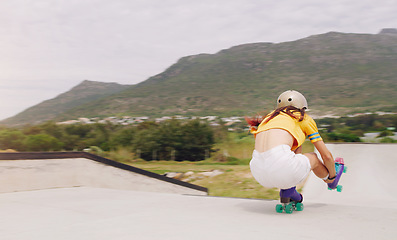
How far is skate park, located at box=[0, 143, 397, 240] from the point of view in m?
1.97

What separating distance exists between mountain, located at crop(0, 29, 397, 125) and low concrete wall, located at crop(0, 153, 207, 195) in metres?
12.6

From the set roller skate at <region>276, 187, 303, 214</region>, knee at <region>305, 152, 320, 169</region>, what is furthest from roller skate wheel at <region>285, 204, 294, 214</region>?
knee at <region>305, 152, 320, 169</region>

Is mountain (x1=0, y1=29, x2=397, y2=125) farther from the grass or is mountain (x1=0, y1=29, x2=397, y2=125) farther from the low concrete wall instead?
the low concrete wall

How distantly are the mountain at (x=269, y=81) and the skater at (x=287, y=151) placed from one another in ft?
45.4

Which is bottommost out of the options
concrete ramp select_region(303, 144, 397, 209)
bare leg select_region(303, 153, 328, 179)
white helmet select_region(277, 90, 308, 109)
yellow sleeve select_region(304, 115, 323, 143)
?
concrete ramp select_region(303, 144, 397, 209)

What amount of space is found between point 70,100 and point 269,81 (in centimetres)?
1601

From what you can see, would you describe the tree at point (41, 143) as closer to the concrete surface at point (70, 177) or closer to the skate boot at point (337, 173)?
the concrete surface at point (70, 177)

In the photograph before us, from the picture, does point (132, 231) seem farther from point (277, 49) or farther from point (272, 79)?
point (277, 49)

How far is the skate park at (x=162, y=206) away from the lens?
77.5 inches

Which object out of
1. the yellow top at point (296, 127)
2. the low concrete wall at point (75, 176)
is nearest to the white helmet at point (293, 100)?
the yellow top at point (296, 127)

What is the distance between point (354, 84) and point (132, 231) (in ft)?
77.3

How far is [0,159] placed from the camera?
3885 millimetres

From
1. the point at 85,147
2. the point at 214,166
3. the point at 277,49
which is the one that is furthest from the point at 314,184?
the point at 277,49

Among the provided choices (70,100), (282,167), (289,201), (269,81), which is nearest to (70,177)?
(289,201)
